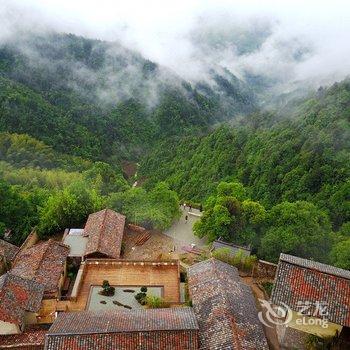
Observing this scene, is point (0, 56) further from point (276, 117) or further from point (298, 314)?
point (298, 314)

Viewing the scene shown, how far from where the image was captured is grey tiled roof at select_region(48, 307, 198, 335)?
2744cm

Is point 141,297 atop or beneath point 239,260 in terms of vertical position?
beneath

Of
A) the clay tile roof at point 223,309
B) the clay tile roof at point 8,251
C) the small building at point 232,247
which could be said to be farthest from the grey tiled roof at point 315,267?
the clay tile roof at point 8,251

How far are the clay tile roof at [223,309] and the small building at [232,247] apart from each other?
243 inches

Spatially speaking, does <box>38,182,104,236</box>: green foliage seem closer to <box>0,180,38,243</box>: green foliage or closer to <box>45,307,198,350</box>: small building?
<box>0,180,38,243</box>: green foliage

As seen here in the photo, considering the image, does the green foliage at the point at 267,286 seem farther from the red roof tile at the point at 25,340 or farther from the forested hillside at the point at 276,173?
the red roof tile at the point at 25,340

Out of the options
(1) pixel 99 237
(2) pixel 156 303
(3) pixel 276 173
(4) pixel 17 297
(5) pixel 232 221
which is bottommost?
(4) pixel 17 297

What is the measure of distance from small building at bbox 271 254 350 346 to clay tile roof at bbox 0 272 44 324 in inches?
726

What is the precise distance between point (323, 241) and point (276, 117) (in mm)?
73528

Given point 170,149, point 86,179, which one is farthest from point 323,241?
point 170,149

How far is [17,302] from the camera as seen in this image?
32344 mm

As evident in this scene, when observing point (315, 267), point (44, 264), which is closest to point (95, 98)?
point (44, 264)

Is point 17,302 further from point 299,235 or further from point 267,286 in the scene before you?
point 299,235

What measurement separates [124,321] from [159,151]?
110 meters
